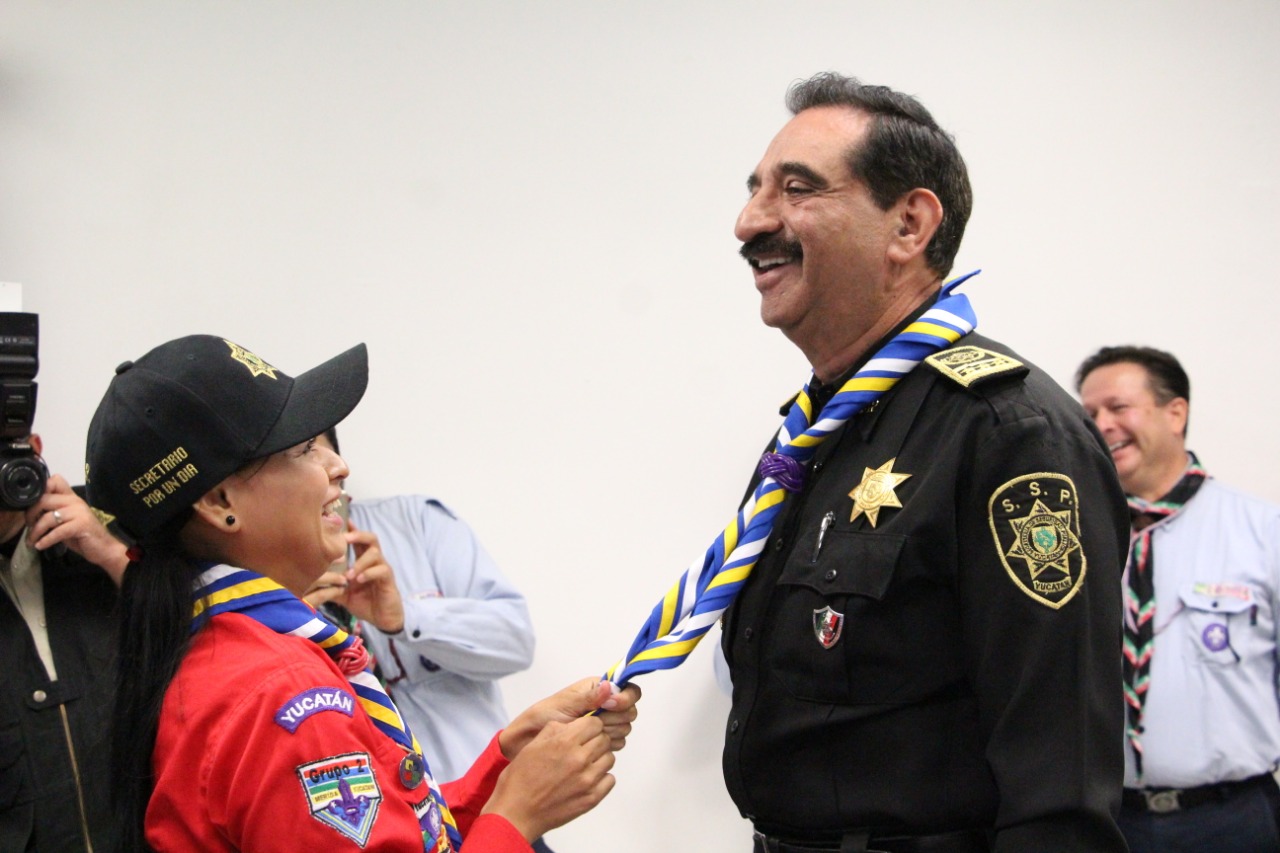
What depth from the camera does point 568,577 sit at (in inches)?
125

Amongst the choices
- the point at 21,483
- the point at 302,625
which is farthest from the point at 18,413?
the point at 302,625

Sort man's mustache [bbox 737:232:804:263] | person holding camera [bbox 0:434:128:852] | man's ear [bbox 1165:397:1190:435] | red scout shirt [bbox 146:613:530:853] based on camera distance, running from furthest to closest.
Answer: man's ear [bbox 1165:397:1190:435] < person holding camera [bbox 0:434:128:852] < man's mustache [bbox 737:232:804:263] < red scout shirt [bbox 146:613:530:853]

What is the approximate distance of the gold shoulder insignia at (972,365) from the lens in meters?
1.42

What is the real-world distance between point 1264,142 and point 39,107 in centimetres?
330

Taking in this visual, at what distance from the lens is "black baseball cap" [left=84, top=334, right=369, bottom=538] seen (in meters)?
1.38

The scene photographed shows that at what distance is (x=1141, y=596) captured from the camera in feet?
9.94

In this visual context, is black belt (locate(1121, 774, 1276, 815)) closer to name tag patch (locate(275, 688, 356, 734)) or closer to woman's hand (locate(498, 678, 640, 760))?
woman's hand (locate(498, 678, 640, 760))

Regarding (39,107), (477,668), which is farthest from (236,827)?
(39,107)

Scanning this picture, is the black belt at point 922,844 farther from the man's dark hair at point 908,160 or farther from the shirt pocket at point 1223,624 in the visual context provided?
the shirt pocket at point 1223,624

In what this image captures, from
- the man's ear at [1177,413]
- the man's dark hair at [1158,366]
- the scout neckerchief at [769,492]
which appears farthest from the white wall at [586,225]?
the scout neckerchief at [769,492]

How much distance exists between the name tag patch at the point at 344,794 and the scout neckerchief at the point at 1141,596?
218 centimetres

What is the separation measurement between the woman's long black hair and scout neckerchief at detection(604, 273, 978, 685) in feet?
1.92

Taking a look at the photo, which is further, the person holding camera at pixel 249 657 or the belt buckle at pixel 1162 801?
the belt buckle at pixel 1162 801

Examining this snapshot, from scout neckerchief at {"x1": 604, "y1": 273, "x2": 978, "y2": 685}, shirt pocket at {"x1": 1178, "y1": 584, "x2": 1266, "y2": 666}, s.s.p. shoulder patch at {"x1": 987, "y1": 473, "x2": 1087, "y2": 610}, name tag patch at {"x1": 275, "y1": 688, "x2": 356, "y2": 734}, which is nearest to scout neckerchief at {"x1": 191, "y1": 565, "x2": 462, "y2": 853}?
name tag patch at {"x1": 275, "y1": 688, "x2": 356, "y2": 734}
